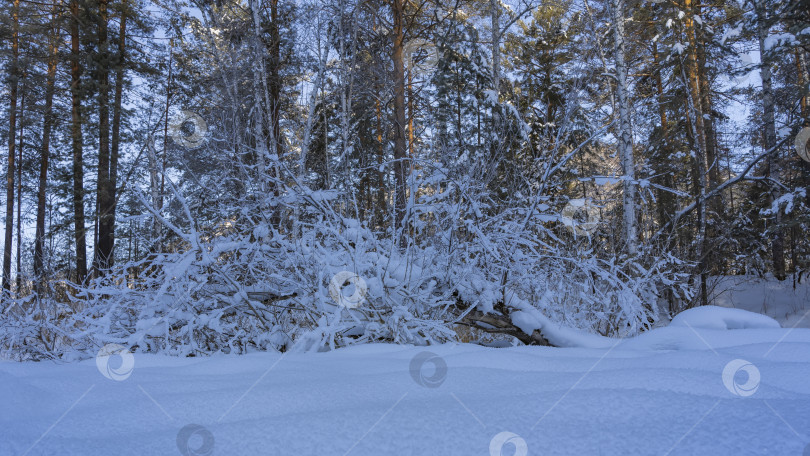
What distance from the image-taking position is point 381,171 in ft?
14.4

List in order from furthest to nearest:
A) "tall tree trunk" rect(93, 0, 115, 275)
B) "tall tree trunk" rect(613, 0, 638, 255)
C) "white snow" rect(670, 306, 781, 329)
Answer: "tall tree trunk" rect(93, 0, 115, 275) < "tall tree trunk" rect(613, 0, 638, 255) < "white snow" rect(670, 306, 781, 329)

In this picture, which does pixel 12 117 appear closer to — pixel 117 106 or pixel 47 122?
pixel 47 122

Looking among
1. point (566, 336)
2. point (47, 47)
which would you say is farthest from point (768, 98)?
point (47, 47)

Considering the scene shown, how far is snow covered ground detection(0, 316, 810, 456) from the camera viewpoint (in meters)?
0.65

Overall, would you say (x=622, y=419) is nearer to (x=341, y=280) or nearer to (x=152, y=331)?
(x=341, y=280)

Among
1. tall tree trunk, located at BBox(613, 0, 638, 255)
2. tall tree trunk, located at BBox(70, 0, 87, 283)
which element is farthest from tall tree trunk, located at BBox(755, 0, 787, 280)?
tall tree trunk, located at BBox(70, 0, 87, 283)

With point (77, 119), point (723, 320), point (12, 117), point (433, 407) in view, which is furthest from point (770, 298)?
point (12, 117)

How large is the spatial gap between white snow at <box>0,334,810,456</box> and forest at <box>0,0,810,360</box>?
3.89 ft

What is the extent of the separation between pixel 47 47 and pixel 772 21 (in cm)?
1854

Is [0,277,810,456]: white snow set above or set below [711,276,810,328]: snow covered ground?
→ above

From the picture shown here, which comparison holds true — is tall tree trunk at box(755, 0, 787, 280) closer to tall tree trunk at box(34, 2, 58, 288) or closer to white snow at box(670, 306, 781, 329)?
white snow at box(670, 306, 781, 329)

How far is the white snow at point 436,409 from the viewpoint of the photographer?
2.14ft

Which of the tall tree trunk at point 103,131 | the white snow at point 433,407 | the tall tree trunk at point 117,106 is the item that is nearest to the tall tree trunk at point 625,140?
the white snow at point 433,407

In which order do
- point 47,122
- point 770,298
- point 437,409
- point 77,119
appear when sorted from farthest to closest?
point 47,122
point 77,119
point 770,298
point 437,409
